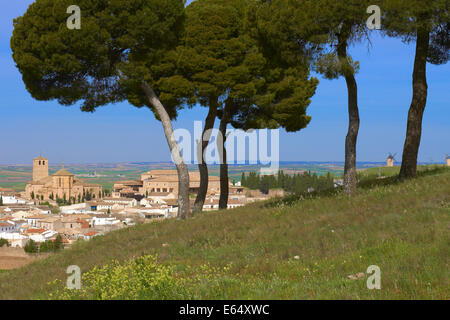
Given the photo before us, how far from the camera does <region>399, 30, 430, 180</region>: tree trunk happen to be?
1577cm

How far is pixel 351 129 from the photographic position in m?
15.1

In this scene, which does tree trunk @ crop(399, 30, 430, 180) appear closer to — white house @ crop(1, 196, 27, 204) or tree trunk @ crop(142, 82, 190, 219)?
tree trunk @ crop(142, 82, 190, 219)

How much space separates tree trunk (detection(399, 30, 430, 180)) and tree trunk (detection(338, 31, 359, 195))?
7.54 ft

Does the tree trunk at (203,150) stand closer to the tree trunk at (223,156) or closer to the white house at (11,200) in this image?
the tree trunk at (223,156)

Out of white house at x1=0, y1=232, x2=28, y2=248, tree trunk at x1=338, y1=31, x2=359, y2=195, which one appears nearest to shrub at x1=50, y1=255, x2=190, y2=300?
tree trunk at x1=338, y1=31, x2=359, y2=195

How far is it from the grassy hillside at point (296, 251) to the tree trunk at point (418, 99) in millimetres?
1217

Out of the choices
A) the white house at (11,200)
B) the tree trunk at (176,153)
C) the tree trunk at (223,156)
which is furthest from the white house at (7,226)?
the tree trunk at (176,153)

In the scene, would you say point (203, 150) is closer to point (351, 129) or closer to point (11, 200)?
point (351, 129)

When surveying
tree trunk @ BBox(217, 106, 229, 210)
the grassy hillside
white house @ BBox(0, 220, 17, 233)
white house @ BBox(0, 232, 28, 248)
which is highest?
tree trunk @ BBox(217, 106, 229, 210)

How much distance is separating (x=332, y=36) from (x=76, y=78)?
10454 millimetres

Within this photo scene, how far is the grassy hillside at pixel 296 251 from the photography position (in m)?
6.65

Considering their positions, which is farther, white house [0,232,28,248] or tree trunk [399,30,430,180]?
white house [0,232,28,248]

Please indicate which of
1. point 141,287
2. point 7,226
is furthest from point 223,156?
point 7,226
